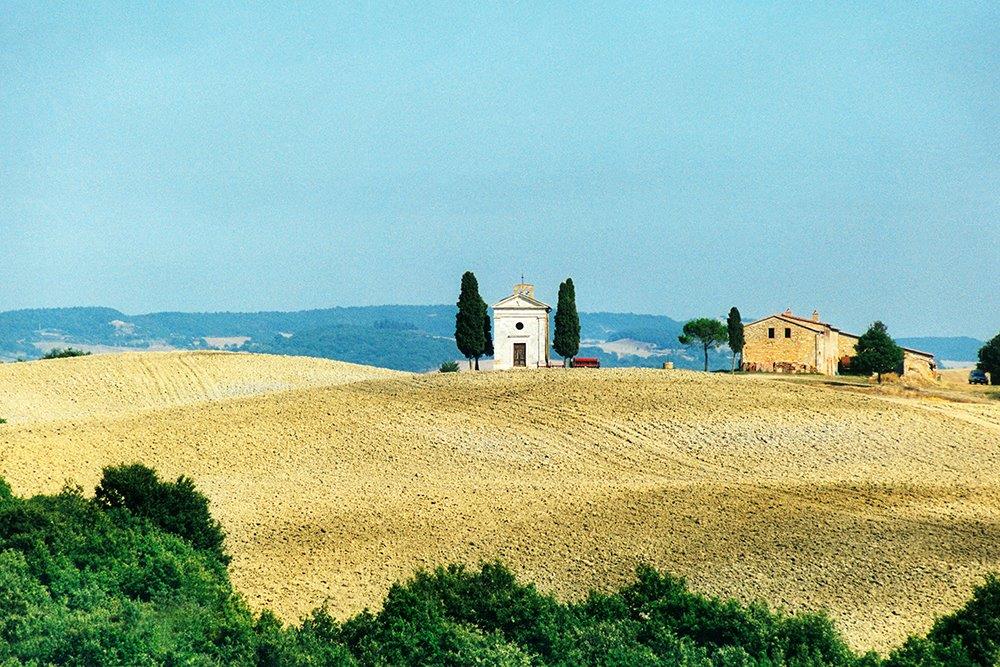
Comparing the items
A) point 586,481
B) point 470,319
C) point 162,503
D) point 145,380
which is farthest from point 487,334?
point 162,503

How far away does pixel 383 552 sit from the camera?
25641 millimetres

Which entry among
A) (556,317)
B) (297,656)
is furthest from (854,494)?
(556,317)

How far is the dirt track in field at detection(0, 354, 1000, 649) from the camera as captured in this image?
973 inches

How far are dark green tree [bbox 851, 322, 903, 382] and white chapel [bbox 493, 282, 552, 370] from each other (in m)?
19.3

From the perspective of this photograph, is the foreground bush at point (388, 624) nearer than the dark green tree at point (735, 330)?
Yes

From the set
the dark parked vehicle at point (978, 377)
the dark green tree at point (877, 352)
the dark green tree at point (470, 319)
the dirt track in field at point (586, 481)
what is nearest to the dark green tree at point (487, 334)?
the dark green tree at point (470, 319)

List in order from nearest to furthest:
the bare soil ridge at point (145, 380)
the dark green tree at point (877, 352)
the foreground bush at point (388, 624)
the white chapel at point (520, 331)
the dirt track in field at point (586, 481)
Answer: the foreground bush at point (388, 624) → the dirt track in field at point (586, 481) → the bare soil ridge at point (145, 380) → the white chapel at point (520, 331) → the dark green tree at point (877, 352)

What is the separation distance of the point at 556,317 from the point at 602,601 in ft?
141

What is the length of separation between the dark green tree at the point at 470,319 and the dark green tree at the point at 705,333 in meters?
23.0

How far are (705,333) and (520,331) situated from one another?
78.5ft

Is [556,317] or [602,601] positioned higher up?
[556,317]

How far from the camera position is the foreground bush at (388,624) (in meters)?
16.5

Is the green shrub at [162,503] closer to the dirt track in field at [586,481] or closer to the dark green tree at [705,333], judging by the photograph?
the dirt track in field at [586,481]

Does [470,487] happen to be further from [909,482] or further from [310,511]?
[909,482]
